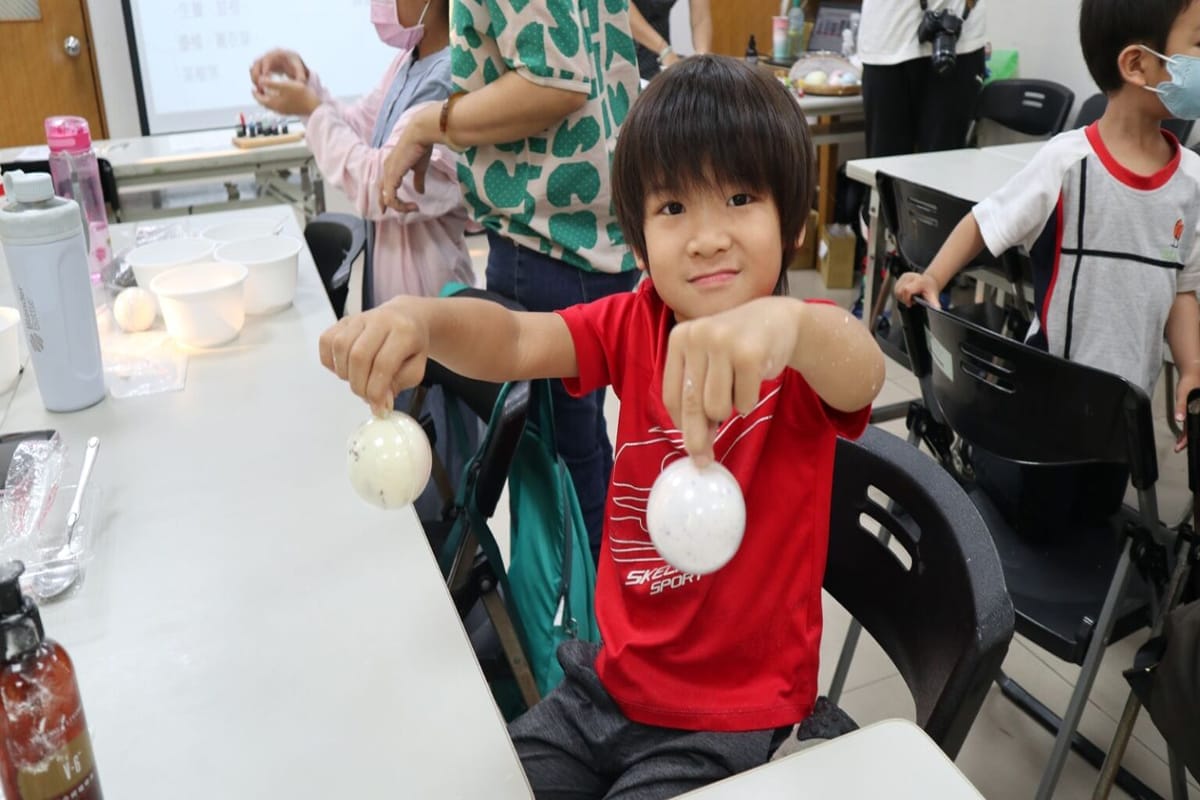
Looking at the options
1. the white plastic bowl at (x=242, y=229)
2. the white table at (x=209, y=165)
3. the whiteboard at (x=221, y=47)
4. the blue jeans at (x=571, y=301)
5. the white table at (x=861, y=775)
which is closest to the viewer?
the white table at (x=861, y=775)

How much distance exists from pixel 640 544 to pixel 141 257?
3.46 ft

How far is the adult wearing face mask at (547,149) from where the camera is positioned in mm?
1463

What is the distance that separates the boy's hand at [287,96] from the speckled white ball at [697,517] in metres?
1.53

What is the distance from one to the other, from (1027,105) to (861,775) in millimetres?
3651

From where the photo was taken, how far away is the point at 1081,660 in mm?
1333

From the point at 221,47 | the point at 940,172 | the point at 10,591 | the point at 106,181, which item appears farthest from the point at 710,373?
the point at 221,47

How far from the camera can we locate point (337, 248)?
7.16 feet

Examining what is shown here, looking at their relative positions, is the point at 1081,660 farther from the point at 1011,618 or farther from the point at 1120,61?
the point at 1120,61

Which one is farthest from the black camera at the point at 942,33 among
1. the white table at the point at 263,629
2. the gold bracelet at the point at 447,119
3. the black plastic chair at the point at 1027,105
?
the white table at the point at 263,629

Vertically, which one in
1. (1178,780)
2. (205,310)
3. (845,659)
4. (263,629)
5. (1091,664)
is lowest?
(1178,780)

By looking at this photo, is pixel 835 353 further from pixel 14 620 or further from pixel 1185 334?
pixel 1185 334

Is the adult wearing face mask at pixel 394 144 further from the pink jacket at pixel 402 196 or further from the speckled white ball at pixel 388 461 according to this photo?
the speckled white ball at pixel 388 461

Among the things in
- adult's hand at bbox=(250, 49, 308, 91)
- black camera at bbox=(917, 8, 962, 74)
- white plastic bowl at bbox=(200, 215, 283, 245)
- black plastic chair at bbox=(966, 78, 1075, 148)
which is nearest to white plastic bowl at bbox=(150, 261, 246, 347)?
white plastic bowl at bbox=(200, 215, 283, 245)

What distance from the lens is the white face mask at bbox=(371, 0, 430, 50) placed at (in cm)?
181
